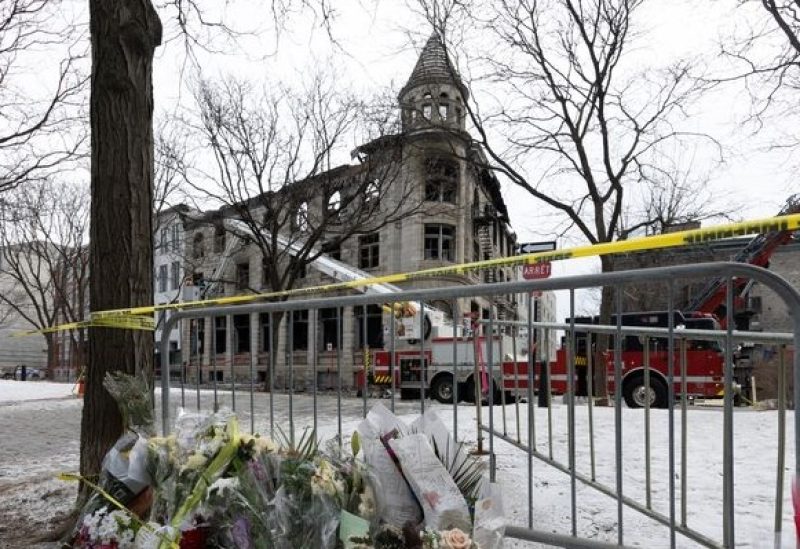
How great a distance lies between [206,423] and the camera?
2521mm

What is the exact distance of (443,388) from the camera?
4453 mm

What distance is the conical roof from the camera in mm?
15156

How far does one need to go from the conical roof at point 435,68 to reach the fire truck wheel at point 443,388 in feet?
39.5

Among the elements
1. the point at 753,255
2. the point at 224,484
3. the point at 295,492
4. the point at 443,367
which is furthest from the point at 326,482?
the point at 753,255

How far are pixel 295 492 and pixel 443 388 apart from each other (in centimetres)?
255

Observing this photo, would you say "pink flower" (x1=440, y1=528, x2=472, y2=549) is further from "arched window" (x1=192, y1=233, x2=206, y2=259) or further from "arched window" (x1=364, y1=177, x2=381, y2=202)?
"arched window" (x1=192, y1=233, x2=206, y2=259)

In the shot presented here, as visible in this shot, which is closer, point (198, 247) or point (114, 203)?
point (114, 203)

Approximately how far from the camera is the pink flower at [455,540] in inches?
68.2

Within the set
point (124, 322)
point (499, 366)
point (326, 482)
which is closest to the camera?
point (326, 482)

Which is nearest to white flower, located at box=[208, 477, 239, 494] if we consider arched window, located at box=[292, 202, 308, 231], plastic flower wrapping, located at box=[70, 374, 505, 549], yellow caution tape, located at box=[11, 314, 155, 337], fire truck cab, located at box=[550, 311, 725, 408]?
plastic flower wrapping, located at box=[70, 374, 505, 549]

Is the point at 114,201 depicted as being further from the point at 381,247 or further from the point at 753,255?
the point at 381,247

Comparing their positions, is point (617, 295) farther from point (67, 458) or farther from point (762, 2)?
point (762, 2)

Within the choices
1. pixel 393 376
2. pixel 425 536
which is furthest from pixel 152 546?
pixel 393 376

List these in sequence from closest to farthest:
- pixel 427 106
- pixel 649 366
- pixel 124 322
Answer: pixel 124 322
pixel 649 366
pixel 427 106
